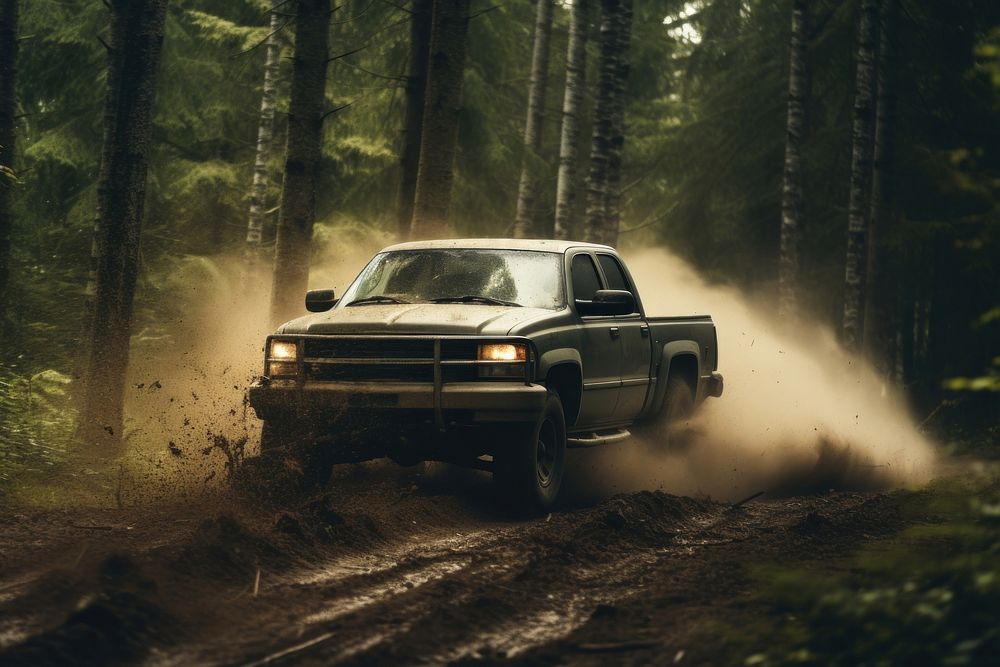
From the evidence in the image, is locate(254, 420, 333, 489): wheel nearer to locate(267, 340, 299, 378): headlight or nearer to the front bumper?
the front bumper

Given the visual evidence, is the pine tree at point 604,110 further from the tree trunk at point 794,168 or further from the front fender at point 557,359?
the front fender at point 557,359

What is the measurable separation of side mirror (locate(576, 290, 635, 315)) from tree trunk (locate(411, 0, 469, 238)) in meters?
5.17

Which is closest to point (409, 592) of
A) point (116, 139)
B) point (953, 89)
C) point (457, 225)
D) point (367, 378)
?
point (367, 378)

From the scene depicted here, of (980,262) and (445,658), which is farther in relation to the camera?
(980,262)

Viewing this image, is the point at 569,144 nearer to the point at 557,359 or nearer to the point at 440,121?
the point at 440,121

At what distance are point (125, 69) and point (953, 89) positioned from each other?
12.8 metres

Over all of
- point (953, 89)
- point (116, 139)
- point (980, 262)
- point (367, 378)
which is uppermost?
point (953, 89)

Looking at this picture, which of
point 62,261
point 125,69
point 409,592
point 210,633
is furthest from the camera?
point 62,261

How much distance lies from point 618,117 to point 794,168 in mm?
4485

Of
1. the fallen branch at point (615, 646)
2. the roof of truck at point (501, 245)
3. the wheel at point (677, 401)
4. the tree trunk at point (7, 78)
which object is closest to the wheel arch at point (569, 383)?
the roof of truck at point (501, 245)

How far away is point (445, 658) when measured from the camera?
5.79m

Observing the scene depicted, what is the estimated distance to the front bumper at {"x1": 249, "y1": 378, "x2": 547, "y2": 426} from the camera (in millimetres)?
9828

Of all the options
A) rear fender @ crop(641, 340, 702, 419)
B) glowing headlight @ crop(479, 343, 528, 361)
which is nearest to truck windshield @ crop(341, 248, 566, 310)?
glowing headlight @ crop(479, 343, 528, 361)

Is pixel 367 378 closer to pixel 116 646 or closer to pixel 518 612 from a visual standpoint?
pixel 518 612
